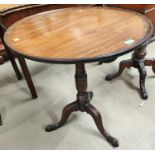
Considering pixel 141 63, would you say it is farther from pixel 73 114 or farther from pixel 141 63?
pixel 73 114

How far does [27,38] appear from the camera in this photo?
127 cm

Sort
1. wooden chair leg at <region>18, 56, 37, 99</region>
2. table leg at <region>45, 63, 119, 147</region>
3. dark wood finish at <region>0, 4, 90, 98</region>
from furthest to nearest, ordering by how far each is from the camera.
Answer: dark wood finish at <region>0, 4, 90, 98</region> → wooden chair leg at <region>18, 56, 37, 99</region> → table leg at <region>45, 63, 119, 147</region>

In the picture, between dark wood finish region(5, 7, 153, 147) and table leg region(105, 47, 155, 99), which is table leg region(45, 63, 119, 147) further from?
table leg region(105, 47, 155, 99)

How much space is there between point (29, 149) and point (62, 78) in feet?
2.98

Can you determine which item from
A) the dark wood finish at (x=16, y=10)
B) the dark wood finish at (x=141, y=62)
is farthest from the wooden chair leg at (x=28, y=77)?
the dark wood finish at (x=141, y=62)

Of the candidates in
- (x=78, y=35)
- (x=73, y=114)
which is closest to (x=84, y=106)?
(x=73, y=114)

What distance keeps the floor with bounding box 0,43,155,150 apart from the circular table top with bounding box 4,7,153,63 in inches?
28.7

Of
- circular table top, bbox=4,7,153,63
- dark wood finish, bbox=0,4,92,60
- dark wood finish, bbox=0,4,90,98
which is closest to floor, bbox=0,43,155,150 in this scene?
dark wood finish, bbox=0,4,90,98

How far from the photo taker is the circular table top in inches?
42.2

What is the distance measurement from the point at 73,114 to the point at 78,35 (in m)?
0.74

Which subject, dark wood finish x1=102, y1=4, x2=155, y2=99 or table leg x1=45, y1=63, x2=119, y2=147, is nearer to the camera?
table leg x1=45, y1=63, x2=119, y2=147

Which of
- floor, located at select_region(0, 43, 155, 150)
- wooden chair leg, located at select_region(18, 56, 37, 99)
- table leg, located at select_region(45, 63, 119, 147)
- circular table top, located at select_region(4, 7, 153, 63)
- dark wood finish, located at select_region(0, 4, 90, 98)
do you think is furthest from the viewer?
dark wood finish, located at select_region(0, 4, 90, 98)

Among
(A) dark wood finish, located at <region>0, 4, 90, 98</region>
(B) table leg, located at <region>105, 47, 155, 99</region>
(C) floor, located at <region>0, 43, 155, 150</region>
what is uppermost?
(A) dark wood finish, located at <region>0, 4, 90, 98</region>

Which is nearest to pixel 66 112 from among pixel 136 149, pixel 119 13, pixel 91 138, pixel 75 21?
pixel 91 138
